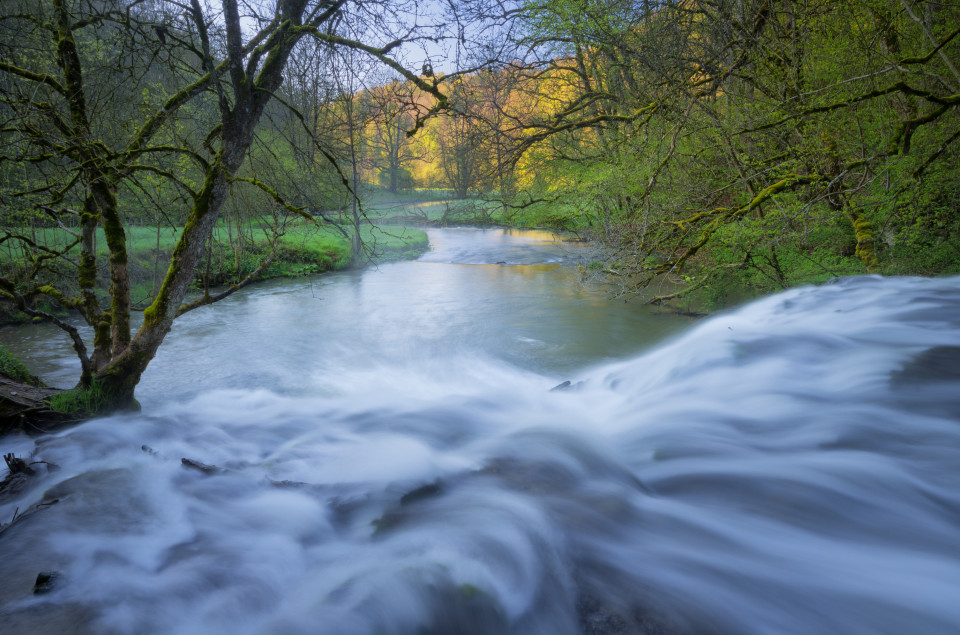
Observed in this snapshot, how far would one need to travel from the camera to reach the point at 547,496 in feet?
10.4

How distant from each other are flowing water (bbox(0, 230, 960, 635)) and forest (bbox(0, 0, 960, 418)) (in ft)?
4.01

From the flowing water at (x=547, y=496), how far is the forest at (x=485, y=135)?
4.01 feet

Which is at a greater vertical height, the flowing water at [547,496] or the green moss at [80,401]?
the green moss at [80,401]

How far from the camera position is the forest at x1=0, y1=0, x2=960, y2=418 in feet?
12.7

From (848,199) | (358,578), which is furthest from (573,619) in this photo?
(848,199)

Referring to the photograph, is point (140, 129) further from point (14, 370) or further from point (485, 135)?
point (485, 135)

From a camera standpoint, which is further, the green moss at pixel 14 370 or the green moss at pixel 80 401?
the green moss at pixel 14 370

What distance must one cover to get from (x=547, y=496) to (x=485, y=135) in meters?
6.52

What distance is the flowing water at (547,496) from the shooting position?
2.18 m

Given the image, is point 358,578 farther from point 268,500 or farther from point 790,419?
point 790,419

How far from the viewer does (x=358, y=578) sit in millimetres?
2393

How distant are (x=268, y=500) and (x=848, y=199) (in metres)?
7.43

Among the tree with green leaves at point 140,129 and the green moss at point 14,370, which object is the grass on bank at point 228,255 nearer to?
the tree with green leaves at point 140,129

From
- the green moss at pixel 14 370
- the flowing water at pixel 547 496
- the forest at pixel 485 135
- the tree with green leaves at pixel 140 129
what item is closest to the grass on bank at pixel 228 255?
the forest at pixel 485 135
